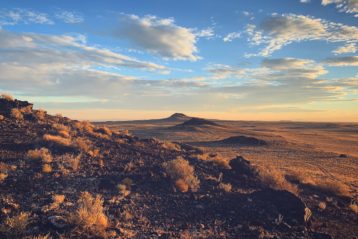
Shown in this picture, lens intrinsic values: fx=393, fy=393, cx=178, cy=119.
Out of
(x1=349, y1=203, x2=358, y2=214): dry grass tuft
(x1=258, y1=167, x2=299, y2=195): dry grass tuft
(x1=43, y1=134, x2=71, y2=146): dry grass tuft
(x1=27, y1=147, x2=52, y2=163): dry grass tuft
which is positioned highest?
(x1=43, y1=134, x2=71, y2=146): dry grass tuft

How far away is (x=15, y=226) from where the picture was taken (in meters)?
10.0

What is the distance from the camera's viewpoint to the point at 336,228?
13930 mm

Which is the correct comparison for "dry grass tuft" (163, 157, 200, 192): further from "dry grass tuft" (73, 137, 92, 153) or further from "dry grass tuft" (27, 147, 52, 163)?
"dry grass tuft" (27, 147, 52, 163)

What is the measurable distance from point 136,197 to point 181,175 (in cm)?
311

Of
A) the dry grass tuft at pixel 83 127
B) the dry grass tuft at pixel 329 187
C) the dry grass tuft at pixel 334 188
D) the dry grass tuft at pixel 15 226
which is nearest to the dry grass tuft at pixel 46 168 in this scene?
the dry grass tuft at pixel 15 226

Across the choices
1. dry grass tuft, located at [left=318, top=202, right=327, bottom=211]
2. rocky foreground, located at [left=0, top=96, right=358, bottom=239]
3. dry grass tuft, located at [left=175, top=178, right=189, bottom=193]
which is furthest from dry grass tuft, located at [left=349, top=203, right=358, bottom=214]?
dry grass tuft, located at [left=175, top=178, right=189, bottom=193]

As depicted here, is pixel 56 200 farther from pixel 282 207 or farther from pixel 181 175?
pixel 282 207

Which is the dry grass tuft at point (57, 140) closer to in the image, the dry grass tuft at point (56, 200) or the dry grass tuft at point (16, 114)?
the dry grass tuft at point (16, 114)

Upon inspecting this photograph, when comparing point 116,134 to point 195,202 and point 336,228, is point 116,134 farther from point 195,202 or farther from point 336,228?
point 336,228

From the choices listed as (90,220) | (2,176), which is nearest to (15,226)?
(90,220)

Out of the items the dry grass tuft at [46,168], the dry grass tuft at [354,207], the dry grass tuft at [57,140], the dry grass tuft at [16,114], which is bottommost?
the dry grass tuft at [354,207]

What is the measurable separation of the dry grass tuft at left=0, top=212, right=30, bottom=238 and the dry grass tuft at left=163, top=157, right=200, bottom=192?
7117 millimetres

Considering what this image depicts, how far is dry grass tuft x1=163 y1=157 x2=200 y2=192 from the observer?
16250mm

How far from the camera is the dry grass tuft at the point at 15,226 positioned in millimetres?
9820
